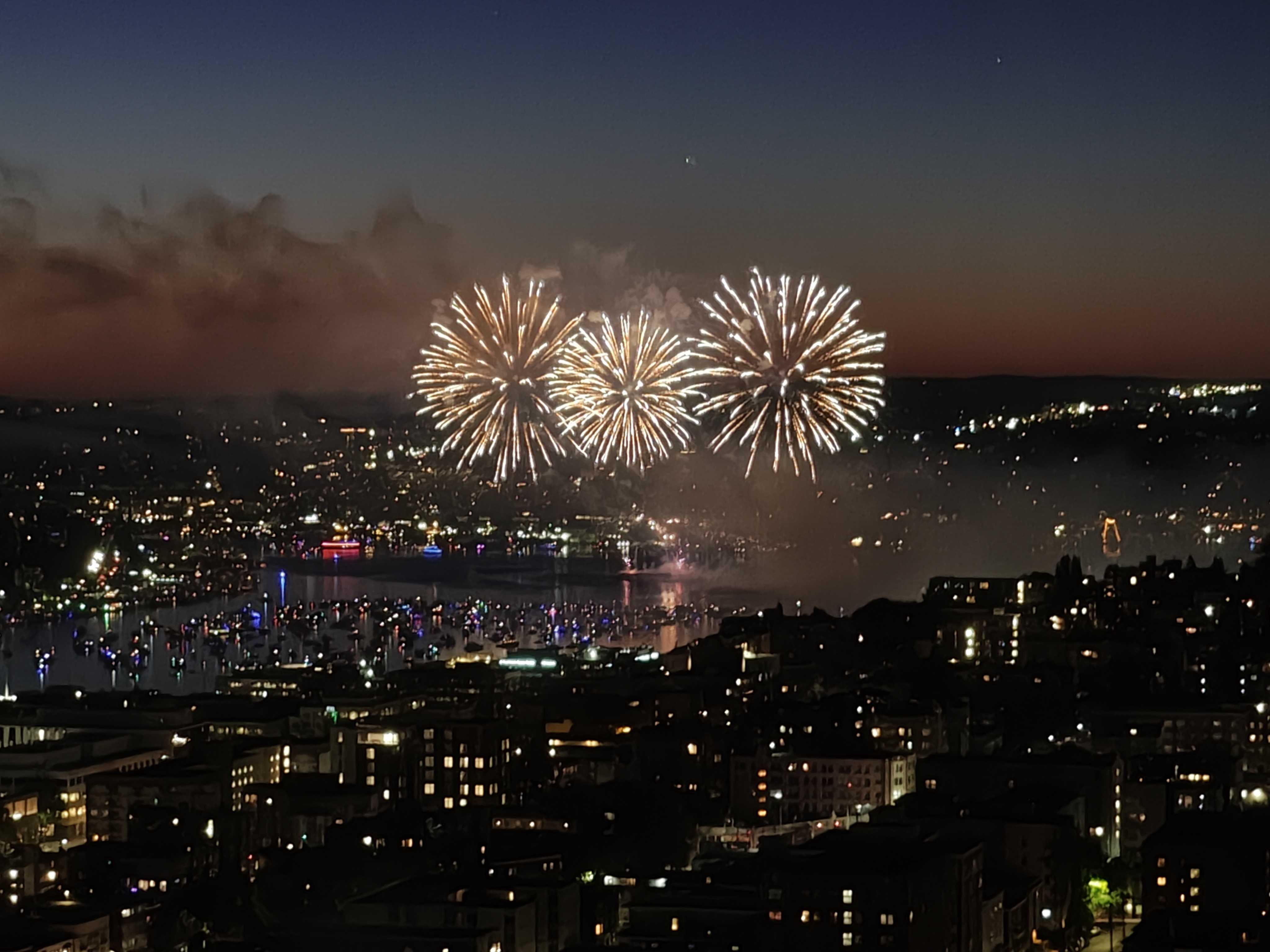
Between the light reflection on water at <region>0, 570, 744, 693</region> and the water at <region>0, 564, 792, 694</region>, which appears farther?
the water at <region>0, 564, 792, 694</region>

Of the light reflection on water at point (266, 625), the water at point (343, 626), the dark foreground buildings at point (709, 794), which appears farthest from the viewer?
the water at point (343, 626)

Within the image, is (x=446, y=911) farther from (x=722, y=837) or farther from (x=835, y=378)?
(x=835, y=378)

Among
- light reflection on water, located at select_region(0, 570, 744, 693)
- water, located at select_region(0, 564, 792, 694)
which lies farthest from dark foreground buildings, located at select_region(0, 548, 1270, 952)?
water, located at select_region(0, 564, 792, 694)

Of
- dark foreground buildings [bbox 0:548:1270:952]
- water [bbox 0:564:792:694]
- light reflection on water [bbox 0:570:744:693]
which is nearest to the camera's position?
dark foreground buildings [bbox 0:548:1270:952]

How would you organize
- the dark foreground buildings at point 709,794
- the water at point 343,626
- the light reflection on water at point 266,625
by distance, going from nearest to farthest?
the dark foreground buildings at point 709,794
the light reflection on water at point 266,625
the water at point 343,626

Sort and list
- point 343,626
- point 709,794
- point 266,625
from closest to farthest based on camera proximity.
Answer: point 709,794, point 343,626, point 266,625

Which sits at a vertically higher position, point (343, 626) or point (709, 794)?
point (343, 626)

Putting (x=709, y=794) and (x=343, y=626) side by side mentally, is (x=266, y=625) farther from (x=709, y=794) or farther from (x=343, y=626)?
(x=709, y=794)

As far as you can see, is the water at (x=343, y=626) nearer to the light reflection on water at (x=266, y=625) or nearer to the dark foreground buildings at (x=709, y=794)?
the light reflection on water at (x=266, y=625)

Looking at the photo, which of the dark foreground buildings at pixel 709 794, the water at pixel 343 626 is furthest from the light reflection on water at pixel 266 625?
the dark foreground buildings at pixel 709 794

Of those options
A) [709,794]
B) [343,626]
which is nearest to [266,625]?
[343,626]

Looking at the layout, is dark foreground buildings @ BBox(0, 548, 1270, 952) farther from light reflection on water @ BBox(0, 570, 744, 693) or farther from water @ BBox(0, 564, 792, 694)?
water @ BBox(0, 564, 792, 694)

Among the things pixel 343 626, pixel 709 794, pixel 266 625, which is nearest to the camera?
pixel 709 794
